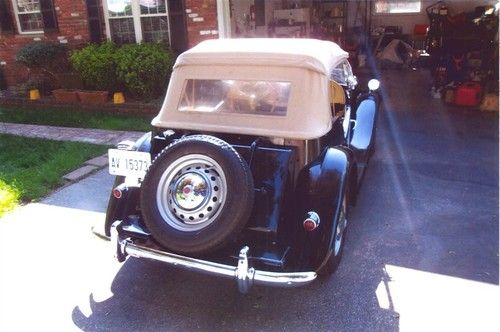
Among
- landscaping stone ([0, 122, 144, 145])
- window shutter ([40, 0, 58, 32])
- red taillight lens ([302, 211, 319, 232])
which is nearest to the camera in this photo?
red taillight lens ([302, 211, 319, 232])

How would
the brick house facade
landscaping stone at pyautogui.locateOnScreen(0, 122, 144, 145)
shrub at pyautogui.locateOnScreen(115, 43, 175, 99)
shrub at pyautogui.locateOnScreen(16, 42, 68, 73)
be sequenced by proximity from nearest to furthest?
landscaping stone at pyautogui.locateOnScreen(0, 122, 144, 145) < shrub at pyautogui.locateOnScreen(115, 43, 175, 99) < the brick house facade < shrub at pyautogui.locateOnScreen(16, 42, 68, 73)

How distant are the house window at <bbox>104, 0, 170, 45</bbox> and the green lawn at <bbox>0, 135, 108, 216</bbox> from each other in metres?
3.55

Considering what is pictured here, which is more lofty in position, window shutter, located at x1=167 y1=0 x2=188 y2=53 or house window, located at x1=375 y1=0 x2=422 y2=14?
house window, located at x1=375 y1=0 x2=422 y2=14

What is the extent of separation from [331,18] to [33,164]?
42.0ft

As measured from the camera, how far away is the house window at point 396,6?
16.6 metres

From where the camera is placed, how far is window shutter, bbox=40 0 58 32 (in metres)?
9.52

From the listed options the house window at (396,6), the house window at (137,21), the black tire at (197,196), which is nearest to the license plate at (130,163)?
the black tire at (197,196)

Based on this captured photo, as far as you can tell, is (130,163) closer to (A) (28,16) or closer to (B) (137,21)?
(B) (137,21)

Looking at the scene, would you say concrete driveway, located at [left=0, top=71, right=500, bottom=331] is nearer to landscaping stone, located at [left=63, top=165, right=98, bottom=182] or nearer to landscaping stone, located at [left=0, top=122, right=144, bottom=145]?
landscaping stone, located at [left=63, top=165, right=98, bottom=182]

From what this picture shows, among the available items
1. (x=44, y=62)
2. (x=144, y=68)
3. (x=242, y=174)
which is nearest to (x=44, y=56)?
(x=44, y=62)

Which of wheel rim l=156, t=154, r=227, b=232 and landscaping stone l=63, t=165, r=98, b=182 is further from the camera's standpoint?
landscaping stone l=63, t=165, r=98, b=182

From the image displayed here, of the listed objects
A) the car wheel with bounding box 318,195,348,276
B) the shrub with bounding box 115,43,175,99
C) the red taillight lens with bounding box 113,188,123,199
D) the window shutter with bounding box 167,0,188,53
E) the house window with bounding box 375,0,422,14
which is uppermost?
the house window with bounding box 375,0,422,14

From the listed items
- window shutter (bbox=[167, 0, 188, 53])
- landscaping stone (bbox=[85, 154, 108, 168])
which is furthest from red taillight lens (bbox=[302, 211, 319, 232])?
window shutter (bbox=[167, 0, 188, 53])

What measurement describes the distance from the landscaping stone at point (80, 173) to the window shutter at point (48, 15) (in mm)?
5585
